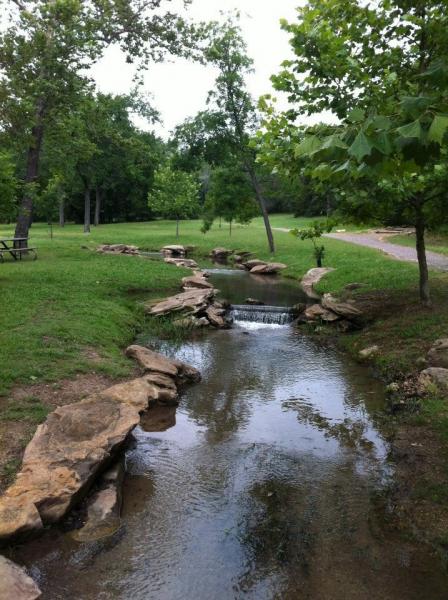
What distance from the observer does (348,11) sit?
894 cm

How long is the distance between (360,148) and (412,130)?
29 cm

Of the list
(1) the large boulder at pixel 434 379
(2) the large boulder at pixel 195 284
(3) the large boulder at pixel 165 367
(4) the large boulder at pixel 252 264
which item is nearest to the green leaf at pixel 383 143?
(1) the large boulder at pixel 434 379

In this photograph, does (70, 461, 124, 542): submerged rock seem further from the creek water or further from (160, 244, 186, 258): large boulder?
(160, 244, 186, 258): large boulder

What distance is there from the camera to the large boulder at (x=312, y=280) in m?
19.3

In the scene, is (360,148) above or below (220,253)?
above

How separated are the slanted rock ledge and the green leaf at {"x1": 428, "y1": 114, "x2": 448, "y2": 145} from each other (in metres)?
4.69

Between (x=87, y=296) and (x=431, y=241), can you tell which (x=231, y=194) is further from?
(x=87, y=296)

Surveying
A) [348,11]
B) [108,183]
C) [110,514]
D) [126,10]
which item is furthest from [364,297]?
[108,183]

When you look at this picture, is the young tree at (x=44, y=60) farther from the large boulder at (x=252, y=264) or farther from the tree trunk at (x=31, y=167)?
the large boulder at (x=252, y=264)

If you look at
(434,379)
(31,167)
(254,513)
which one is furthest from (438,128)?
(31,167)

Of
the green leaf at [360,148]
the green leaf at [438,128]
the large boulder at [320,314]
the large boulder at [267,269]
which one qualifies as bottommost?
the large boulder at [320,314]

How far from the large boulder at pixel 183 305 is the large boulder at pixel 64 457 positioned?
729 cm

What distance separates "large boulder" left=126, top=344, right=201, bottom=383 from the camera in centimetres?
941

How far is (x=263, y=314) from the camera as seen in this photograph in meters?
15.3
